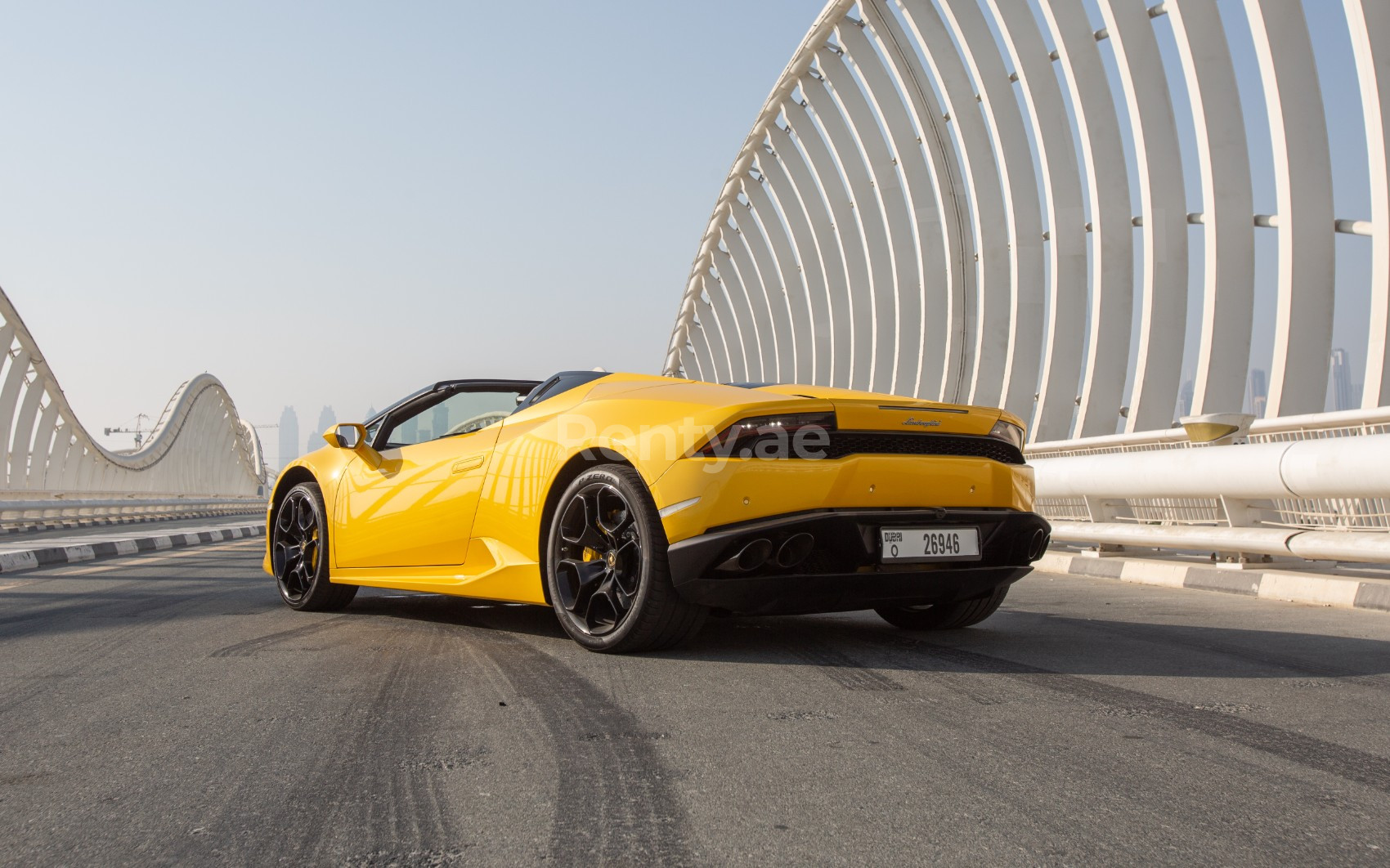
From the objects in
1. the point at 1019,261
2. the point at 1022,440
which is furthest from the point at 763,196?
the point at 1022,440

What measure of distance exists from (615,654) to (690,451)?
854 mm

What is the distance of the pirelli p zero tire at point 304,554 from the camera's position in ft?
20.4

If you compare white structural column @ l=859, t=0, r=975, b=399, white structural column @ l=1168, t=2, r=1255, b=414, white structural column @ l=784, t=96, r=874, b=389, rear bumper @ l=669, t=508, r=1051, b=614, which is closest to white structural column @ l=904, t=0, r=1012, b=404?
white structural column @ l=859, t=0, r=975, b=399

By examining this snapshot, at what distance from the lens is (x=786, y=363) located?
83.5 feet

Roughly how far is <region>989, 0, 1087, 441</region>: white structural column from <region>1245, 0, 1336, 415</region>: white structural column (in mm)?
3402

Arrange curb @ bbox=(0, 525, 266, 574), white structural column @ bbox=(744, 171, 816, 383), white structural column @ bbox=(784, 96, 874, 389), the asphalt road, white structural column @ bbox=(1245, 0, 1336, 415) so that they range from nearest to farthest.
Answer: the asphalt road
white structural column @ bbox=(1245, 0, 1336, 415)
curb @ bbox=(0, 525, 266, 574)
white structural column @ bbox=(784, 96, 874, 389)
white structural column @ bbox=(744, 171, 816, 383)

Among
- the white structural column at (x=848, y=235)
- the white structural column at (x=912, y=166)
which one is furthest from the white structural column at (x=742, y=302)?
the white structural column at (x=912, y=166)

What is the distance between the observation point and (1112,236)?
1205 cm

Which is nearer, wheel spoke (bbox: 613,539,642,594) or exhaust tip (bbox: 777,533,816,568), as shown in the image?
exhaust tip (bbox: 777,533,816,568)

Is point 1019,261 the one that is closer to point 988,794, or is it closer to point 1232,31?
point 1232,31

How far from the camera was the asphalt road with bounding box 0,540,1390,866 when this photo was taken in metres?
2.05

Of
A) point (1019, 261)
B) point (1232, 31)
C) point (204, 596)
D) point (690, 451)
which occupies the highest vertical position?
point (1232, 31)

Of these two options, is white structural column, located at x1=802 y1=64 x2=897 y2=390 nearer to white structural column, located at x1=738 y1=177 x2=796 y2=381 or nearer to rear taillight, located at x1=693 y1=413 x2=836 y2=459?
white structural column, located at x1=738 y1=177 x2=796 y2=381

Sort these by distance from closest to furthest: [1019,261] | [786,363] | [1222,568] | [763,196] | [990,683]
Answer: [990,683] < [1222,568] < [1019,261] < [763,196] < [786,363]
